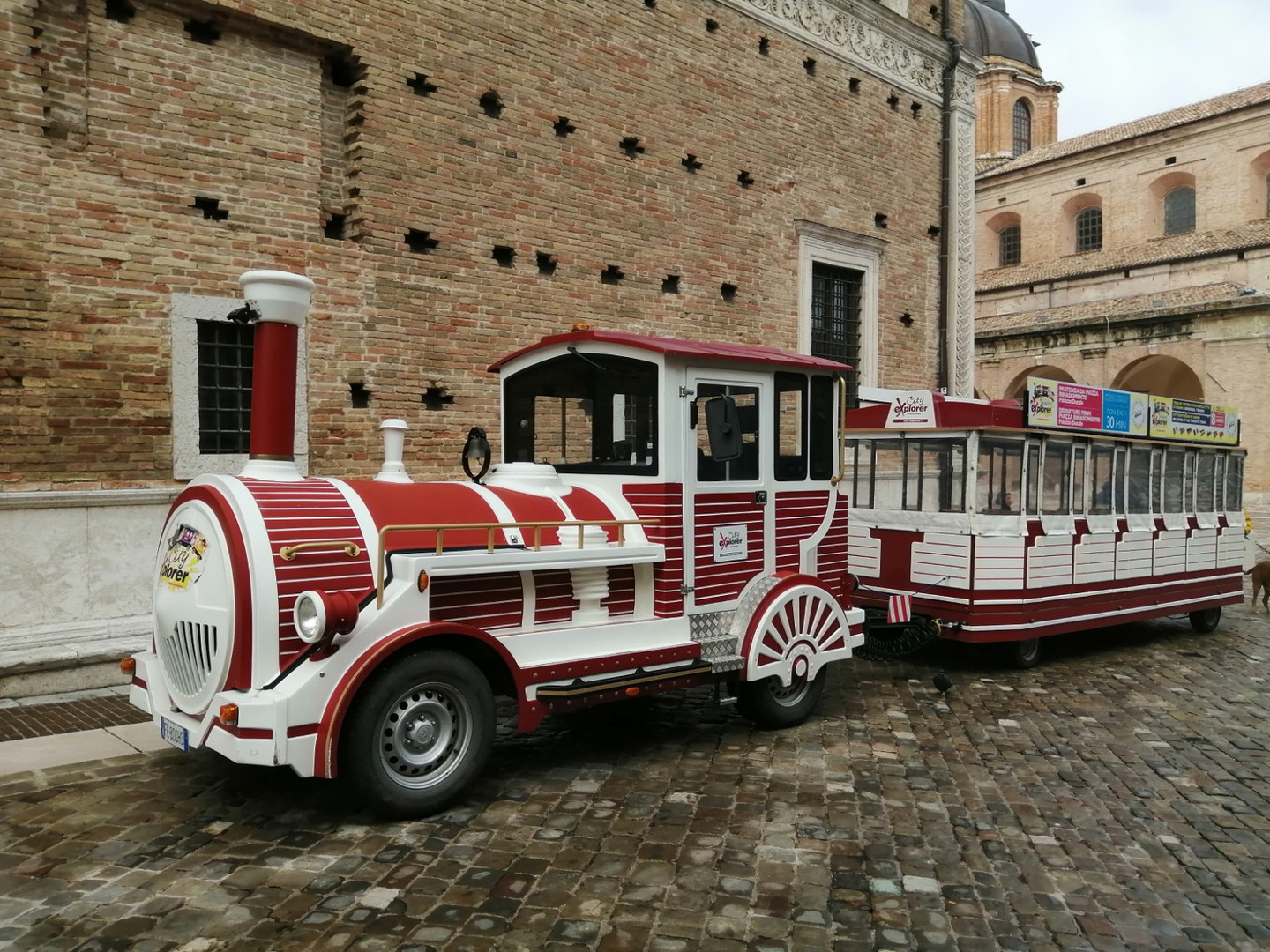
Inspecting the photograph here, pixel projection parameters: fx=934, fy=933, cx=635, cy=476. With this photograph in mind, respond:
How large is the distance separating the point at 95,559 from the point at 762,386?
5.43 m

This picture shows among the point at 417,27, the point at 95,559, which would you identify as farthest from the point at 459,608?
the point at 417,27

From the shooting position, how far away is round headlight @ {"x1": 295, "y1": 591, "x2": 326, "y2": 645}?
408 centimetres

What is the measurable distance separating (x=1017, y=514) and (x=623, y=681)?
4.44m

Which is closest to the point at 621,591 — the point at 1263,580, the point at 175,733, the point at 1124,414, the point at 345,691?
the point at 345,691

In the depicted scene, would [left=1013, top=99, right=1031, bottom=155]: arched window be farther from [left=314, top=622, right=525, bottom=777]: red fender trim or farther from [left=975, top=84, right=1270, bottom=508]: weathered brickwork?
[left=314, top=622, right=525, bottom=777]: red fender trim

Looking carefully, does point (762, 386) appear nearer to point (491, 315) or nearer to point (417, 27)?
point (491, 315)

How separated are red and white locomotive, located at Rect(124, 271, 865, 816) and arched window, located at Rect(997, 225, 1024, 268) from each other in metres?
33.5

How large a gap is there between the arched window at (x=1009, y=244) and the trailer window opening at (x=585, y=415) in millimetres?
34208

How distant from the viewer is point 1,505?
275 inches

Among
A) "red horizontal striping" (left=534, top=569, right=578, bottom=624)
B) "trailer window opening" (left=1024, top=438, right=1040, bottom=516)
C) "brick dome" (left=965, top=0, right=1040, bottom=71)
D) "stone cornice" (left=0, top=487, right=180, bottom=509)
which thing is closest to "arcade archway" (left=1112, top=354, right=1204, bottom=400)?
"brick dome" (left=965, top=0, right=1040, bottom=71)

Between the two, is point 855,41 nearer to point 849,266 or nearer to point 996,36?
point 849,266

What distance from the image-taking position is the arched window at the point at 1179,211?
31.3 metres

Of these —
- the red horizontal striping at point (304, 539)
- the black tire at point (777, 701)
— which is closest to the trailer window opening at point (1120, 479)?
the black tire at point (777, 701)

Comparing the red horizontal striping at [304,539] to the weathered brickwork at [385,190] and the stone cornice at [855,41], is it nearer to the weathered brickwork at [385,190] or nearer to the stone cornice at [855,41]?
the weathered brickwork at [385,190]
